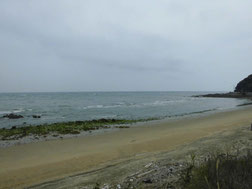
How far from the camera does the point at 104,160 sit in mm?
6891

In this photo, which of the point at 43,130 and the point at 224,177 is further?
the point at 43,130

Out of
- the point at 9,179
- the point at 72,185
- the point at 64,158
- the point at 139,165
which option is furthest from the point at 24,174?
the point at 139,165

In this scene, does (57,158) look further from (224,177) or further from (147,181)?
(224,177)

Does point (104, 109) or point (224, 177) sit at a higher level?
point (224, 177)

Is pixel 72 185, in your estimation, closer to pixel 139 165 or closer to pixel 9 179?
pixel 139 165

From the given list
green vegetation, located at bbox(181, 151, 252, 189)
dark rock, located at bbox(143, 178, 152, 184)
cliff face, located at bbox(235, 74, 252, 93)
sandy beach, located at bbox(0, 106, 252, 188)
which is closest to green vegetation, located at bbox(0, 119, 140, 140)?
sandy beach, located at bbox(0, 106, 252, 188)

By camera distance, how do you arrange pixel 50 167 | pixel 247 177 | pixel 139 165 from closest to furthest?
pixel 247 177, pixel 139 165, pixel 50 167

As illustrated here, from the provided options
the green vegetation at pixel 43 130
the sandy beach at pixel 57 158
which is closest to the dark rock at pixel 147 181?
the sandy beach at pixel 57 158

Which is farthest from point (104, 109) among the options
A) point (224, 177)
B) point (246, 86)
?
point (246, 86)

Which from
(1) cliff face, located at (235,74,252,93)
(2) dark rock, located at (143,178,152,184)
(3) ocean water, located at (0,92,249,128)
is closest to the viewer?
(2) dark rock, located at (143,178,152,184)

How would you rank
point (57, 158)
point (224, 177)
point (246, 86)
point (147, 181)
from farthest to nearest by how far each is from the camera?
1. point (246, 86)
2. point (57, 158)
3. point (147, 181)
4. point (224, 177)

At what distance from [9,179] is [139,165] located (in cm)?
416

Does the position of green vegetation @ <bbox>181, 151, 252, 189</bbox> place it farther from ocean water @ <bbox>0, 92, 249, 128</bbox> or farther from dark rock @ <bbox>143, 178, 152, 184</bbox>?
ocean water @ <bbox>0, 92, 249, 128</bbox>

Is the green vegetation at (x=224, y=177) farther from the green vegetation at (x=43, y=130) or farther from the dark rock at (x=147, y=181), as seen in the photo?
the green vegetation at (x=43, y=130)
